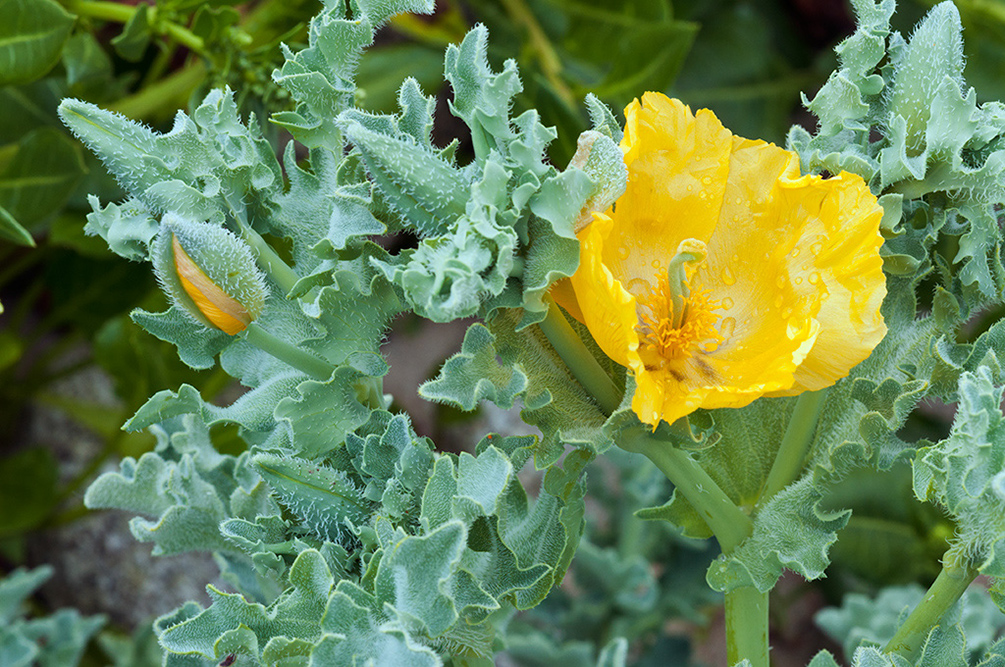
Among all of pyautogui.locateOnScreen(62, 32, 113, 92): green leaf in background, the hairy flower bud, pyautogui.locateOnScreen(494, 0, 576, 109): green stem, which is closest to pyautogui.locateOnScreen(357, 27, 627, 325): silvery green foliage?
the hairy flower bud

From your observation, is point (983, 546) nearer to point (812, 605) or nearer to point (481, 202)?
point (481, 202)

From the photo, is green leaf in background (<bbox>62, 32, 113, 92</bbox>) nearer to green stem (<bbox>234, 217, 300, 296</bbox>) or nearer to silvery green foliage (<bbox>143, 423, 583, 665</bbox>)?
green stem (<bbox>234, 217, 300, 296</bbox>)

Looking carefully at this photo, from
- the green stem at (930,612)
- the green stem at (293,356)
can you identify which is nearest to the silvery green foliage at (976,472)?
the green stem at (930,612)

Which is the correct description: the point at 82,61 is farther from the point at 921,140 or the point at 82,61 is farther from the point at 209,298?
the point at 921,140

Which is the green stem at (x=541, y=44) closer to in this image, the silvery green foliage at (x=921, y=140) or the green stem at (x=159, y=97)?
the green stem at (x=159, y=97)

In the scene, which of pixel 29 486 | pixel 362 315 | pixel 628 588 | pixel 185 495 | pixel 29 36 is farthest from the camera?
pixel 29 486

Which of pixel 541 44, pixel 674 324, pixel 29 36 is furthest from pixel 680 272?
pixel 541 44
